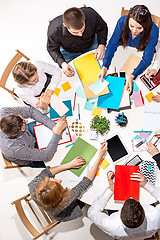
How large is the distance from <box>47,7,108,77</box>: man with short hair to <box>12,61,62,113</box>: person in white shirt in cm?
13

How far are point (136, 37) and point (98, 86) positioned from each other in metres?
0.54

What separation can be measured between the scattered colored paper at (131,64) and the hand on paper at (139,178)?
0.85 metres

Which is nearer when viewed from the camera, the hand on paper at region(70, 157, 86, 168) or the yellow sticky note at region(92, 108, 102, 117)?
the hand on paper at region(70, 157, 86, 168)

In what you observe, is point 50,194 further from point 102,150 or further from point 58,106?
point 58,106

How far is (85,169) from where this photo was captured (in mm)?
1989

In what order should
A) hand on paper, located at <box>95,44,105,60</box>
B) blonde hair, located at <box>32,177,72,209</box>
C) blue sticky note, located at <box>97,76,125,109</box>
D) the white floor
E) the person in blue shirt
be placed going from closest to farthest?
blonde hair, located at <box>32,177,72,209</box>, the person in blue shirt, blue sticky note, located at <box>97,76,125,109</box>, hand on paper, located at <box>95,44,105,60</box>, the white floor

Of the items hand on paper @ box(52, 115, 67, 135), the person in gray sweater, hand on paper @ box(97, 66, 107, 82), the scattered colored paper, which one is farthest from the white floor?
hand on paper @ box(97, 66, 107, 82)

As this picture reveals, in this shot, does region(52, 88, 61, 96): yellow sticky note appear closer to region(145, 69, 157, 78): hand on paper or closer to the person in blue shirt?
the person in blue shirt

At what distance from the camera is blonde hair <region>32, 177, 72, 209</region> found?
1839 millimetres

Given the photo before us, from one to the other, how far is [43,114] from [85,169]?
0.59 meters

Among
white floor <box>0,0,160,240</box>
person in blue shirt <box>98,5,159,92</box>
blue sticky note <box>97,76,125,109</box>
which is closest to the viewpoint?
person in blue shirt <box>98,5,159,92</box>

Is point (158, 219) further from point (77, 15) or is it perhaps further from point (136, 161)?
point (77, 15)

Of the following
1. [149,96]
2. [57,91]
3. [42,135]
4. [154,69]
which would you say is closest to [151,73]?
[154,69]

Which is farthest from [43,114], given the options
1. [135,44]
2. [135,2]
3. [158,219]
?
[135,2]
